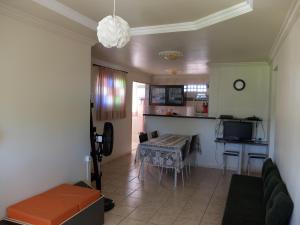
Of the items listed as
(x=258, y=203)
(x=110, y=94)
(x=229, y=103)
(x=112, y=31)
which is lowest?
(x=258, y=203)

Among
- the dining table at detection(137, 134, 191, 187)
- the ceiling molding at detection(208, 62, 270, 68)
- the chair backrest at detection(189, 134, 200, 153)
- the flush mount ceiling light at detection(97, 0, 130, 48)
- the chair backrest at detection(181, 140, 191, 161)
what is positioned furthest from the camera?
the ceiling molding at detection(208, 62, 270, 68)

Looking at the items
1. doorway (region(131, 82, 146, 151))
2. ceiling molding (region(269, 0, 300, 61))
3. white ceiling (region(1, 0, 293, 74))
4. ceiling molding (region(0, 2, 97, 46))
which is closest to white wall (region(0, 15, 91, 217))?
ceiling molding (region(0, 2, 97, 46))

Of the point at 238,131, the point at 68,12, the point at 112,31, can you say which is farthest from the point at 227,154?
the point at 112,31

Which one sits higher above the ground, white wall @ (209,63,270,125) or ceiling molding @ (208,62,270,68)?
ceiling molding @ (208,62,270,68)

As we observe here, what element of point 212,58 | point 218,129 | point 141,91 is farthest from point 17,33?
point 141,91

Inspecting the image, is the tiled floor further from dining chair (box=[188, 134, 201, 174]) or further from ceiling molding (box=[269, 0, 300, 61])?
ceiling molding (box=[269, 0, 300, 61])

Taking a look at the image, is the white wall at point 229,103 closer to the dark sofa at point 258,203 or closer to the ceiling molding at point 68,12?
the dark sofa at point 258,203

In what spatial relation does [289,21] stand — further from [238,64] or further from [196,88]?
[196,88]

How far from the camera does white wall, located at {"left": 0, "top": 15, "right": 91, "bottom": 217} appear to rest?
260 centimetres

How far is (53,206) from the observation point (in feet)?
8.52

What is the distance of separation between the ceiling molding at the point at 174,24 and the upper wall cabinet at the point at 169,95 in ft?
16.8

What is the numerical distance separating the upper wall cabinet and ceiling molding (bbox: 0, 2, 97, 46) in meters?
5.07

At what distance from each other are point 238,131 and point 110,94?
9.89 ft

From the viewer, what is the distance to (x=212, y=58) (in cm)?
520
